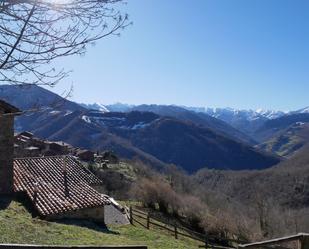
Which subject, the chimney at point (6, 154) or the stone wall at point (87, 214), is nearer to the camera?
the chimney at point (6, 154)

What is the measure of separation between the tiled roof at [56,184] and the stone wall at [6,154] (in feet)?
2.42

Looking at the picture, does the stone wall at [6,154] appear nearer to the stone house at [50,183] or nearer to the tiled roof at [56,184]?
the stone house at [50,183]

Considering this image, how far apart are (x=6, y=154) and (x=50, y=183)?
13.4 ft

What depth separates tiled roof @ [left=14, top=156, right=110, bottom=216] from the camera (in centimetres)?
2784

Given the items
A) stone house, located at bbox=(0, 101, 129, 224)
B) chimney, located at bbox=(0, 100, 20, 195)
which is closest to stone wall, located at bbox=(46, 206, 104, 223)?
stone house, located at bbox=(0, 101, 129, 224)

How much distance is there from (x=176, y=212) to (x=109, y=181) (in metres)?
18.7

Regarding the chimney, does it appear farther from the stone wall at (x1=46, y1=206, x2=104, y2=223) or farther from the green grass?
the stone wall at (x1=46, y1=206, x2=104, y2=223)

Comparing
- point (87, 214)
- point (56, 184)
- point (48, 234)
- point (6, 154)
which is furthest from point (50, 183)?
point (48, 234)

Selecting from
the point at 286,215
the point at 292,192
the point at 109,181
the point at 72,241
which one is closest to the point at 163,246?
the point at 72,241

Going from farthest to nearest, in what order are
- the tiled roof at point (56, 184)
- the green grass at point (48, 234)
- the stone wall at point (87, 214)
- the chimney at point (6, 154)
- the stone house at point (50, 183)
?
the tiled roof at point (56, 184)
the stone wall at point (87, 214)
the stone house at point (50, 183)
the chimney at point (6, 154)
the green grass at point (48, 234)

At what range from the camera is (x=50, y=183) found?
99.9ft

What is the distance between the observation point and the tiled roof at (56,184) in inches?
1096

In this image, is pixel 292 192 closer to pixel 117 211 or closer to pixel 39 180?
pixel 117 211

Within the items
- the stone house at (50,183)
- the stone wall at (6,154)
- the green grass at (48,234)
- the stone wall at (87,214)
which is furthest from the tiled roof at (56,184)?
the green grass at (48,234)
